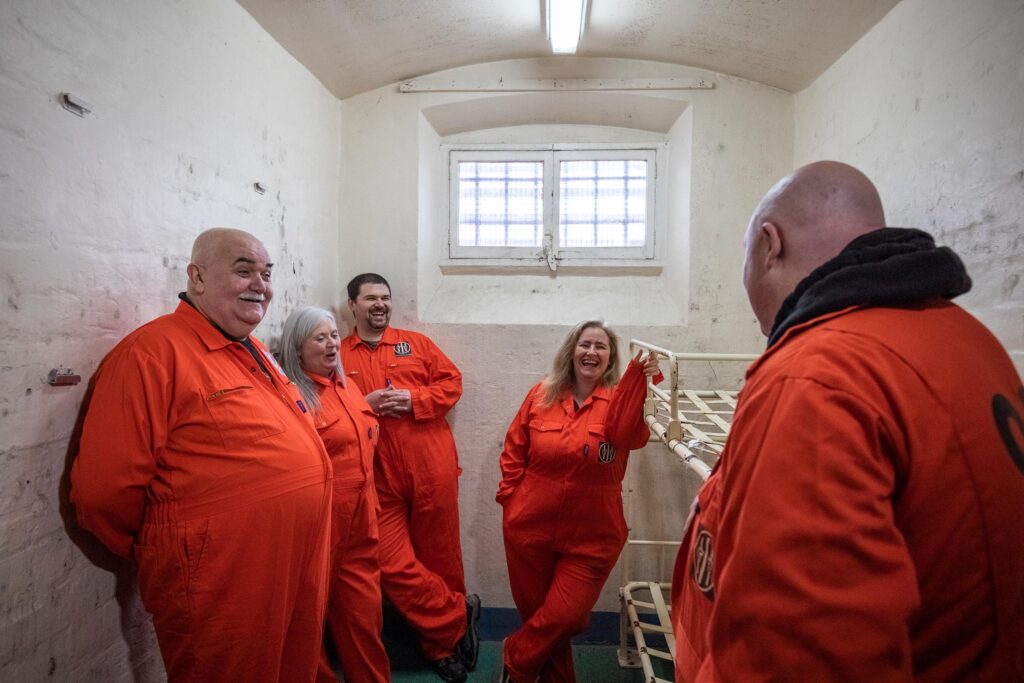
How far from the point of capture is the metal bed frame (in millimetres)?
1639

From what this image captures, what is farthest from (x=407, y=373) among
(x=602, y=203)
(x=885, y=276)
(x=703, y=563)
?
(x=885, y=276)

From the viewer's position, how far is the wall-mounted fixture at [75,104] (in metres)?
1.33

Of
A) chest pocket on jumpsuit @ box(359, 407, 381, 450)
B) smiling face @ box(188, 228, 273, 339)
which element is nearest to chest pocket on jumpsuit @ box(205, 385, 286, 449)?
smiling face @ box(188, 228, 273, 339)

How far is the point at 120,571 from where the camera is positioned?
154 centimetres

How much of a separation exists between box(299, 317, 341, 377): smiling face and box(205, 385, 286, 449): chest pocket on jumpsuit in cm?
58

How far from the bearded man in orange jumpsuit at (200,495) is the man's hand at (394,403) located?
0.91 meters

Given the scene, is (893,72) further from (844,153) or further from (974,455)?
(974,455)

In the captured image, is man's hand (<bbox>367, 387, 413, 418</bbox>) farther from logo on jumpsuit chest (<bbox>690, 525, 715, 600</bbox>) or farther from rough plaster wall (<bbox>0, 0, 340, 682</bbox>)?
logo on jumpsuit chest (<bbox>690, 525, 715, 600</bbox>)

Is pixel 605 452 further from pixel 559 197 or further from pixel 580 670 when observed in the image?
pixel 559 197

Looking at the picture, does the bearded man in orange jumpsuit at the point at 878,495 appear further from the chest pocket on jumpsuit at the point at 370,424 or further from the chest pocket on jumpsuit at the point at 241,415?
the chest pocket on jumpsuit at the point at 370,424

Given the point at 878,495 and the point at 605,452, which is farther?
the point at 605,452

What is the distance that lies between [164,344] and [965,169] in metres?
2.45

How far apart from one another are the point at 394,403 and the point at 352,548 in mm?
685

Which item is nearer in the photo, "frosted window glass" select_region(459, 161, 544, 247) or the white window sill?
the white window sill
